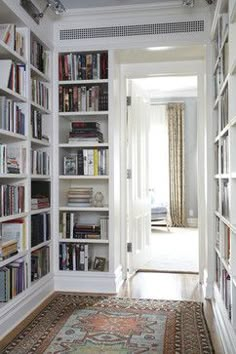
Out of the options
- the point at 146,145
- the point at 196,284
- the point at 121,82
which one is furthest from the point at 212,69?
the point at 196,284

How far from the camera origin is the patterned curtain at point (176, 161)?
824cm

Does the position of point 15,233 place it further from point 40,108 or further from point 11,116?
point 40,108

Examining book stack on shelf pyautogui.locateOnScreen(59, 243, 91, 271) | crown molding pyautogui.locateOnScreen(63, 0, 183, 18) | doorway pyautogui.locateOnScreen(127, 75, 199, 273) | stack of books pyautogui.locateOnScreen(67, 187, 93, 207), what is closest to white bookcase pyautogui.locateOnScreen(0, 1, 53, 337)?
book stack on shelf pyautogui.locateOnScreen(59, 243, 91, 271)

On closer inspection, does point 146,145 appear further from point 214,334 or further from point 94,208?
point 214,334

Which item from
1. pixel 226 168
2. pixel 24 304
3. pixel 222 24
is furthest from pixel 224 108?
pixel 24 304

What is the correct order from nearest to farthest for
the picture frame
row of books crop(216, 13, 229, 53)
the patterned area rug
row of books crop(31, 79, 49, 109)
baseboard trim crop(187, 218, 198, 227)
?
the patterned area rug → row of books crop(216, 13, 229, 53) → row of books crop(31, 79, 49, 109) → the picture frame → baseboard trim crop(187, 218, 198, 227)

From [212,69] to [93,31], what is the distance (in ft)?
3.73

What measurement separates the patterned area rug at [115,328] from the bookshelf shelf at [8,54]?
192cm

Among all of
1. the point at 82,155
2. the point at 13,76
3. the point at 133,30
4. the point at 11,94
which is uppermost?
the point at 133,30

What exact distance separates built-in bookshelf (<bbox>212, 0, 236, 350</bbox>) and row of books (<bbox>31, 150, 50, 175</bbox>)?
1.49 m

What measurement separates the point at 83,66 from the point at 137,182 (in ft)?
4.70

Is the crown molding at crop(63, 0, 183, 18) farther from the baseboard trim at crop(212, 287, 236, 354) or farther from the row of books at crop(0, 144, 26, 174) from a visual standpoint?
the baseboard trim at crop(212, 287, 236, 354)

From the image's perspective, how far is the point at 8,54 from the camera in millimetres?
2740

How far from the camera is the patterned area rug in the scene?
7.51 feet
